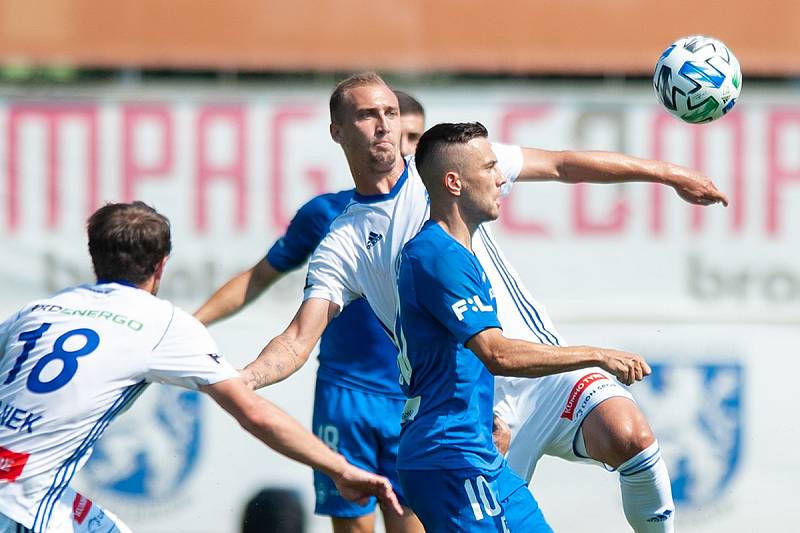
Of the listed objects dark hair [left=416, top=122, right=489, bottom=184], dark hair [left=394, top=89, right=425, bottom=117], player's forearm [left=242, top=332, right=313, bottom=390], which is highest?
dark hair [left=394, top=89, right=425, bottom=117]

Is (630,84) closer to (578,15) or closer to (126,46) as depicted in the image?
(578,15)

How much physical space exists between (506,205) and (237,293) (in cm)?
212

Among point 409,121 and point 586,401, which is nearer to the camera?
point 586,401

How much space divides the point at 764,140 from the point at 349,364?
10.4 ft

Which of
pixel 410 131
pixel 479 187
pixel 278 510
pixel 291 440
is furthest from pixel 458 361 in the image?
pixel 278 510

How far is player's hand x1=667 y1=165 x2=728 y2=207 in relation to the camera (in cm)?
527

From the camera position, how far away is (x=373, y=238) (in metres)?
5.33

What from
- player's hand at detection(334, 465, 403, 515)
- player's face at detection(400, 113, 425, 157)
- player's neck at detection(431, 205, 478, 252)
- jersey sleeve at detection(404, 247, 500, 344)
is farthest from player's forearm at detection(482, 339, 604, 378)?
player's face at detection(400, 113, 425, 157)

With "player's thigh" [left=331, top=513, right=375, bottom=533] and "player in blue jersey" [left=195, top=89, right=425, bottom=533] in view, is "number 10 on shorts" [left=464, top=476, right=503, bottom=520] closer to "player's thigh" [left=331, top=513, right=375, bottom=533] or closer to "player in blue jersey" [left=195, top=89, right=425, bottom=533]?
"player in blue jersey" [left=195, top=89, right=425, bottom=533]

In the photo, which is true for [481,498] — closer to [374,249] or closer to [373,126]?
[374,249]

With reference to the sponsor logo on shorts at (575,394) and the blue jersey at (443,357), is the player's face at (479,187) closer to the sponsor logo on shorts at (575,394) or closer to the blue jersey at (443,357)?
the blue jersey at (443,357)

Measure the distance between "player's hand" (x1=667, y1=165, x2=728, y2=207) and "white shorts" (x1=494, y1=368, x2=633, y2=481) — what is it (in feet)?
2.81

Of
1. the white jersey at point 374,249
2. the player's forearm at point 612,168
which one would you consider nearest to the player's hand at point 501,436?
the white jersey at point 374,249

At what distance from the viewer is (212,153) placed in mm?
7586
